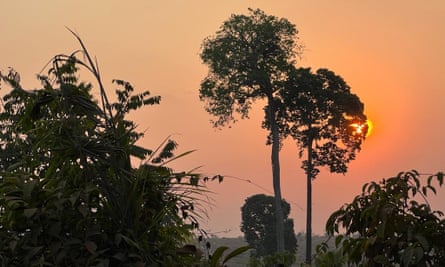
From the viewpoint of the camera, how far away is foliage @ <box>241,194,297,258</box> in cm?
4538

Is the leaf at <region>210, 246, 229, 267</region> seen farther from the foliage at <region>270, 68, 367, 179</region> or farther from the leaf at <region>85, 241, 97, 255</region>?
the foliage at <region>270, 68, 367, 179</region>

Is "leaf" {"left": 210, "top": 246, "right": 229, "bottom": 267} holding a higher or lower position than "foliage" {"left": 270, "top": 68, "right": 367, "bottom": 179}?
lower

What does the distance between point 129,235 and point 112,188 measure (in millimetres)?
250

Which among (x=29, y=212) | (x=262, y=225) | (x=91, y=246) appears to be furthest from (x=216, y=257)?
(x=262, y=225)

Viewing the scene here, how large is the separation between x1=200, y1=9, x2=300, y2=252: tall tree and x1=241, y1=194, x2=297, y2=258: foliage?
11005mm

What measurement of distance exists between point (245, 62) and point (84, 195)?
3492 cm

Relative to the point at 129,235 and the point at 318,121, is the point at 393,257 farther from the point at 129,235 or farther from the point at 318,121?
the point at 318,121

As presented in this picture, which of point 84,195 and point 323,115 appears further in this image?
point 323,115

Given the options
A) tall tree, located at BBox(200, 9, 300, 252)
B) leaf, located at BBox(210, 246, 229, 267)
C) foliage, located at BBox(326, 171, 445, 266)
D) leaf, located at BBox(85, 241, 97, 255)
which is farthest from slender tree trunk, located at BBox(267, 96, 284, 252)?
leaf, located at BBox(85, 241, 97, 255)

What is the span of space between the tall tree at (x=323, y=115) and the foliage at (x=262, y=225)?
10.6 metres

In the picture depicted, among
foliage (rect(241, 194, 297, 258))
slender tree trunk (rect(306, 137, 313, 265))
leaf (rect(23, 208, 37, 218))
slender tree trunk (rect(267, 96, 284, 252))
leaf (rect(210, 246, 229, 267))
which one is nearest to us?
leaf (rect(23, 208, 37, 218))

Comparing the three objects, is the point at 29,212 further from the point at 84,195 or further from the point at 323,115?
the point at 323,115

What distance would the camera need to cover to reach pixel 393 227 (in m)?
3.97

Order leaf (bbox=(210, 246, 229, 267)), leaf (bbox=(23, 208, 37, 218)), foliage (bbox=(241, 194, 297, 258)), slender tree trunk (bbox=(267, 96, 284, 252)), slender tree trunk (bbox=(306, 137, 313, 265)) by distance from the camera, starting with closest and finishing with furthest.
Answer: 1. leaf (bbox=(23, 208, 37, 218))
2. leaf (bbox=(210, 246, 229, 267))
3. slender tree trunk (bbox=(267, 96, 284, 252))
4. slender tree trunk (bbox=(306, 137, 313, 265))
5. foliage (bbox=(241, 194, 297, 258))
